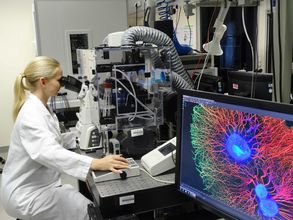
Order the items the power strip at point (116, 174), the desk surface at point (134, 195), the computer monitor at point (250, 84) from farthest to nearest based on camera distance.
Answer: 1. the computer monitor at point (250, 84)
2. the power strip at point (116, 174)
3. the desk surface at point (134, 195)

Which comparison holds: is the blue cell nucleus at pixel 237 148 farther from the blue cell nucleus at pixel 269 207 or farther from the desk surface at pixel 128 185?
the desk surface at pixel 128 185

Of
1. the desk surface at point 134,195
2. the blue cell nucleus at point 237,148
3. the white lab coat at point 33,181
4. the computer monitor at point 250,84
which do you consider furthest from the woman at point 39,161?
the computer monitor at point 250,84

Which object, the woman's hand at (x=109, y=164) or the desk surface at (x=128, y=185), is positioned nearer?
the desk surface at (x=128, y=185)

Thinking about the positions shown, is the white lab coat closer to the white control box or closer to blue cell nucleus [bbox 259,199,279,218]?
the white control box

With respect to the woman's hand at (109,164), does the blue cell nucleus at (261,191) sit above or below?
above

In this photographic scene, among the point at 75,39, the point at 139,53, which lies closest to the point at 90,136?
the point at 139,53

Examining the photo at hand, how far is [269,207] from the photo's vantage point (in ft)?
2.90

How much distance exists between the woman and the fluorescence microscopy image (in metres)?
0.53

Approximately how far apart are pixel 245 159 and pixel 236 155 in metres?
0.04

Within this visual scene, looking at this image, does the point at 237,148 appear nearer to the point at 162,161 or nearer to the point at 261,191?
the point at 261,191

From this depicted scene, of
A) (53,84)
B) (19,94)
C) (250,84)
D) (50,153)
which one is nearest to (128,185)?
(50,153)

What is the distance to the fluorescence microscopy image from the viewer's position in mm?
841

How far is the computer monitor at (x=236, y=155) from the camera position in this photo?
842 mm

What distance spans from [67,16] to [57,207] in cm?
216
